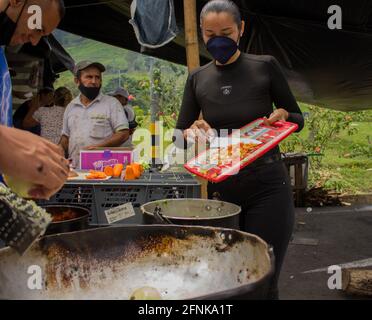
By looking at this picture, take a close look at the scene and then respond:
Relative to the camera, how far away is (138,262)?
1.62 meters

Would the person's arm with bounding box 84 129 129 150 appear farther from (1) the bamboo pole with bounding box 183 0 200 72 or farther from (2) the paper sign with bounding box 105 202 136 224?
(2) the paper sign with bounding box 105 202 136 224

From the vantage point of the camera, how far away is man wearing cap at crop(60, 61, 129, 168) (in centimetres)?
435

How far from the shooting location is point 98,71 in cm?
470

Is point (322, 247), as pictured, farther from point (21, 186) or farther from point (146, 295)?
point (21, 186)

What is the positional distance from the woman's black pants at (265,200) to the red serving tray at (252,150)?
0.16 meters

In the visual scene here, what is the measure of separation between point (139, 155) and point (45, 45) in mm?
4707

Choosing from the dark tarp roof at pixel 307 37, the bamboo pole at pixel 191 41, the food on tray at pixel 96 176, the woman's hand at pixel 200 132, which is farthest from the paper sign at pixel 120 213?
the dark tarp roof at pixel 307 37

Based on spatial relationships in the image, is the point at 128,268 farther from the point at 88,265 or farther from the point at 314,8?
the point at 314,8

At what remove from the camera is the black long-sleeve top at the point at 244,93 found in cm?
237

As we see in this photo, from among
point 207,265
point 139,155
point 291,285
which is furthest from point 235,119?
point 291,285

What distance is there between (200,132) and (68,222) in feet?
2.65

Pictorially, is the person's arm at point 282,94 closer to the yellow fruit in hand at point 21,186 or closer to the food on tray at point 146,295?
the food on tray at point 146,295
